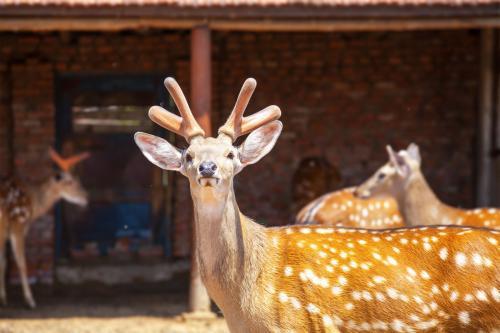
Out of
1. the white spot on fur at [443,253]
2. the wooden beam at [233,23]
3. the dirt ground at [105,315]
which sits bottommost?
the dirt ground at [105,315]

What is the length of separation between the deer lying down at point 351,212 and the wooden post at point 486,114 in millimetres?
1487

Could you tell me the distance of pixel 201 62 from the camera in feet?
27.5

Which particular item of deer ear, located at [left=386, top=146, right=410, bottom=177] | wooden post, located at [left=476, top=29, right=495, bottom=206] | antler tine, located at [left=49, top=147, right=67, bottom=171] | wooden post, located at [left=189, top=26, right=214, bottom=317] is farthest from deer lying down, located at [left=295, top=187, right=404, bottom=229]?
antler tine, located at [left=49, top=147, right=67, bottom=171]

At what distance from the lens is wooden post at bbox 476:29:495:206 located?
9951 mm

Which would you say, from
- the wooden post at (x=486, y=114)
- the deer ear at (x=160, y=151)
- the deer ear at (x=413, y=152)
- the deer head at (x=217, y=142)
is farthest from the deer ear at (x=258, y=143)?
the wooden post at (x=486, y=114)

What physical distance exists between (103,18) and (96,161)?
2.99 meters

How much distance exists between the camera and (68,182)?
34.1ft

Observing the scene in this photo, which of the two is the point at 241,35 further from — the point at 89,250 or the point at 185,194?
the point at 89,250

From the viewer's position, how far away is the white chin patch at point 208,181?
462cm

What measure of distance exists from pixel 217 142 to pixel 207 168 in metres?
0.36

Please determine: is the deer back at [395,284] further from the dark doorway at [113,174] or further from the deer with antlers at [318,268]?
the dark doorway at [113,174]

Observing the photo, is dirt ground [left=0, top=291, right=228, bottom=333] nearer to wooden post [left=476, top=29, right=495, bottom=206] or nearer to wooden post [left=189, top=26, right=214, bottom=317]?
wooden post [left=189, top=26, right=214, bottom=317]

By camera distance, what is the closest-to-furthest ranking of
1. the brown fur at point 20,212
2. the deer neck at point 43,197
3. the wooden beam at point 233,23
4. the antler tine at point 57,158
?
the wooden beam at point 233,23 → the brown fur at point 20,212 → the deer neck at point 43,197 → the antler tine at point 57,158

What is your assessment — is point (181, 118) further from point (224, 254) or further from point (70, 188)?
point (70, 188)
